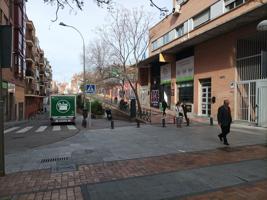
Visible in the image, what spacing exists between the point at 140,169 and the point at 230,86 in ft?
47.4

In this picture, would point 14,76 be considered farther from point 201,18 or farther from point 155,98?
point 201,18

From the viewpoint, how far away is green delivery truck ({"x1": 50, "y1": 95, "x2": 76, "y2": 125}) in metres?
25.1

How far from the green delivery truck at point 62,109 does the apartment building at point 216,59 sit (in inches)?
404

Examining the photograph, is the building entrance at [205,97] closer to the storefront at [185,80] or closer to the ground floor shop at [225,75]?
the ground floor shop at [225,75]

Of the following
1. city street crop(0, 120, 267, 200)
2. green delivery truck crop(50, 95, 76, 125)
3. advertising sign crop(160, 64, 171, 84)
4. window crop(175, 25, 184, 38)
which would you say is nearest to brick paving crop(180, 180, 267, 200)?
city street crop(0, 120, 267, 200)

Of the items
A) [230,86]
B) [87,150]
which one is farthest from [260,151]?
[230,86]

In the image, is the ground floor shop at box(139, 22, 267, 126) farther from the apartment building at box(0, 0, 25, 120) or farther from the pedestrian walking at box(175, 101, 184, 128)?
the apartment building at box(0, 0, 25, 120)

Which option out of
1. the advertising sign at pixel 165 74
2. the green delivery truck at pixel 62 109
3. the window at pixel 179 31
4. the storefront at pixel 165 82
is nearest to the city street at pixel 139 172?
the green delivery truck at pixel 62 109

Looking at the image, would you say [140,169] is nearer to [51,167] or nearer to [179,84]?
[51,167]

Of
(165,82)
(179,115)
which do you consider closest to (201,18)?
(165,82)

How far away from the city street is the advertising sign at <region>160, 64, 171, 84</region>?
21172mm

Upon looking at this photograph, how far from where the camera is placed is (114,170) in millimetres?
7516

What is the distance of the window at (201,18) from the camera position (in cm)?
2500

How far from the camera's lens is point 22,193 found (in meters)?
5.87
